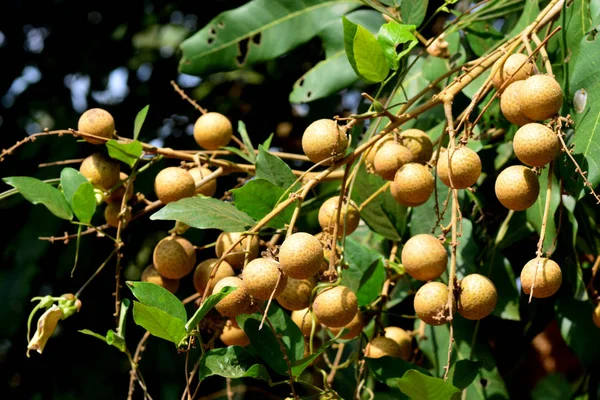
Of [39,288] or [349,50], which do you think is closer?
[349,50]

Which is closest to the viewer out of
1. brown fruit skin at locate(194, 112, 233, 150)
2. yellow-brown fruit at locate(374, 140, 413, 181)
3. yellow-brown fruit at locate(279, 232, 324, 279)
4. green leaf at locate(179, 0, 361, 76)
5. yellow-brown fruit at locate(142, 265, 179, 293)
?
yellow-brown fruit at locate(279, 232, 324, 279)

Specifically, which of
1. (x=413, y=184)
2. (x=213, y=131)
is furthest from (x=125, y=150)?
(x=413, y=184)

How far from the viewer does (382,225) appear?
3.35 ft

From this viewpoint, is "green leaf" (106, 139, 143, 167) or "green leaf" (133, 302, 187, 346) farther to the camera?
"green leaf" (106, 139, 143, 167)

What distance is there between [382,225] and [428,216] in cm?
7

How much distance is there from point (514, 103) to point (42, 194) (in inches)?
23.0

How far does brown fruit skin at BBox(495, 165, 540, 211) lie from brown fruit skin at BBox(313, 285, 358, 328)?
184mm

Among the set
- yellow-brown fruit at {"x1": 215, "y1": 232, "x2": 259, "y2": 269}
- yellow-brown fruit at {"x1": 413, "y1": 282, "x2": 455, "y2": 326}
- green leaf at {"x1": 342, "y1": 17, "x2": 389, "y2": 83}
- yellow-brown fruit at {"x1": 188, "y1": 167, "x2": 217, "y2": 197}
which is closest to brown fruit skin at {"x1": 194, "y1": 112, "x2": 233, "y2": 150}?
yellow-brown fruit at {"x1": 188, "y1": 167, "x2": 217, "y2": 197}

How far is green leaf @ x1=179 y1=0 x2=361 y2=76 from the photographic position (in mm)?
1280

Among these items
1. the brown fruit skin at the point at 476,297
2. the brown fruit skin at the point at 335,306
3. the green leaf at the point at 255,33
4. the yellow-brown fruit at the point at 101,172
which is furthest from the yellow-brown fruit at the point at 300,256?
the green leaf at the point at 255,33

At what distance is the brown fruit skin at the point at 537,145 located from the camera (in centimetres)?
70

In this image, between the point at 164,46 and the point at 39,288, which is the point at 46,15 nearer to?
the point at 164,46

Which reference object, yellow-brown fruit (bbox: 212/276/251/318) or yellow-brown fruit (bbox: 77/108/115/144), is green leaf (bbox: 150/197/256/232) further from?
yellow-brown fruit (bbox: 77/108/115/144)

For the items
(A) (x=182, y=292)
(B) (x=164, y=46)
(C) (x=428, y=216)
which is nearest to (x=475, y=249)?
(C) (x=428, y=216)
